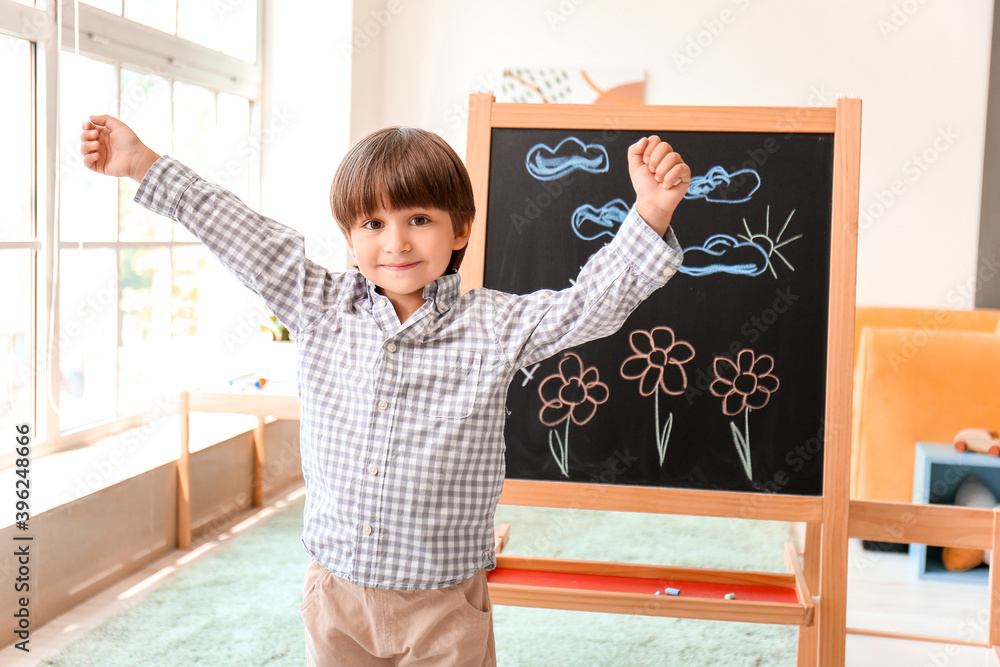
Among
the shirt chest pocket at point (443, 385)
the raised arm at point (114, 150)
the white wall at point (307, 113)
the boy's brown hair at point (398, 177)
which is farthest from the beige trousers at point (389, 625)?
the white wall at point (307, 113)

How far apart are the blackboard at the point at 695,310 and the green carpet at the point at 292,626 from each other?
764 millimetres

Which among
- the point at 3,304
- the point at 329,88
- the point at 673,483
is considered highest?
the point at 329,88

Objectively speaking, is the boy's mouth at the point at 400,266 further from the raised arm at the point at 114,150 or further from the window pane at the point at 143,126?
the window pane at the point at 143,126

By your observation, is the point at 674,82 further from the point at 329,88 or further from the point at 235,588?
the point at 235,588

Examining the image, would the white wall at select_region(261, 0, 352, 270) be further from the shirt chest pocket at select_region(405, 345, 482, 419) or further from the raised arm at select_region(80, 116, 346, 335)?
the shirt chest pocket at select_region(405, 345, 482, 419)

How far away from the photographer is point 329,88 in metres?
3.72

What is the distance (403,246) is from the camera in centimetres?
100

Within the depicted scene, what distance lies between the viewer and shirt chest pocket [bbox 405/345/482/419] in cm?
102

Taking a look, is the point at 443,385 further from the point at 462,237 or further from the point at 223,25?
the point at 223,25

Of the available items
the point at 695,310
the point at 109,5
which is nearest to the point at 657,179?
the point at 695,310

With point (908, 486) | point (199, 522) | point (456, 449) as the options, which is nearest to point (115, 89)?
point (199, 522)

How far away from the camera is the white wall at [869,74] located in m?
3.91

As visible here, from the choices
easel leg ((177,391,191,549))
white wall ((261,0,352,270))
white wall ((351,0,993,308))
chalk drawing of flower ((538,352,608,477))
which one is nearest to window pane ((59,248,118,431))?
easel leg ((177,391,191,549))

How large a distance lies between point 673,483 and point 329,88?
266 cm
